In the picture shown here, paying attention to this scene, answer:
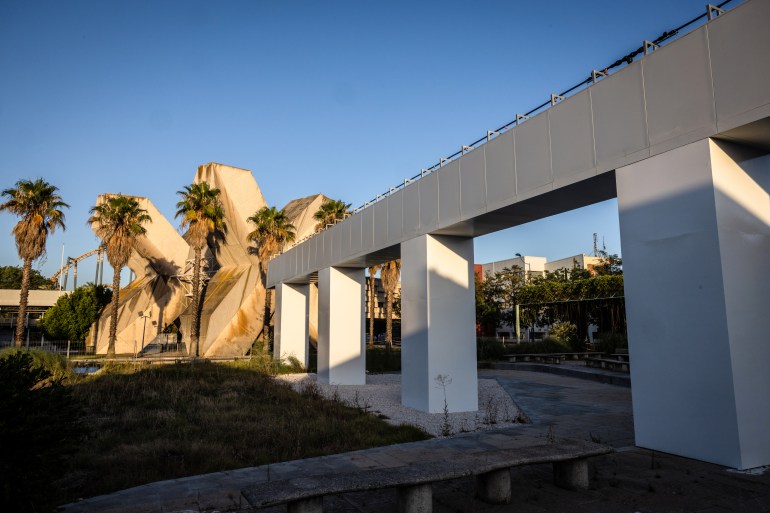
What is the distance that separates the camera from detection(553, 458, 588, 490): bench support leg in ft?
17.0

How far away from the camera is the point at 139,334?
4012cm

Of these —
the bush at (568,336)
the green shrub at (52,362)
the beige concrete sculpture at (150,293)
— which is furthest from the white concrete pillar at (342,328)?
the beige concrete sculpture at (150,293)

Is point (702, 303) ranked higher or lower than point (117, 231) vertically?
lower

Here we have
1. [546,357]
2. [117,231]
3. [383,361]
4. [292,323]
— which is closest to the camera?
[292,323]

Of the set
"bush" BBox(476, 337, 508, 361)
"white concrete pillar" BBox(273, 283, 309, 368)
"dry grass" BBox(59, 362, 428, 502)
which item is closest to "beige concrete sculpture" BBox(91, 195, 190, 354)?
"white concrete pillar" BBox(273, 283, 309, 368)

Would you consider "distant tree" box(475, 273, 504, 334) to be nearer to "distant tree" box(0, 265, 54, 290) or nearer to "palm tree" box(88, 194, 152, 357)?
"palm tree" box(88, 194, 152, 357)

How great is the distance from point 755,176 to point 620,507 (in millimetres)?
4695

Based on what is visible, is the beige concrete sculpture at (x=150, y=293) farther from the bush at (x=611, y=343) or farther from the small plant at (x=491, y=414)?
the small plant at (x=491, y=414)

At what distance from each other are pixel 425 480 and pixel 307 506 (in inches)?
39.4

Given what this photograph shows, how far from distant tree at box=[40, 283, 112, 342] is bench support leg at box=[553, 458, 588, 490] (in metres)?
42.1

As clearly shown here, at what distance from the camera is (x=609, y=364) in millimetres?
19891

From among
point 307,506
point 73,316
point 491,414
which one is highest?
point 73,316

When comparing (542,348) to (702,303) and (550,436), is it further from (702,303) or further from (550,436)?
(702,303)

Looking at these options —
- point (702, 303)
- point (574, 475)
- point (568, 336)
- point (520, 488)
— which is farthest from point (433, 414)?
point (568, 336)
